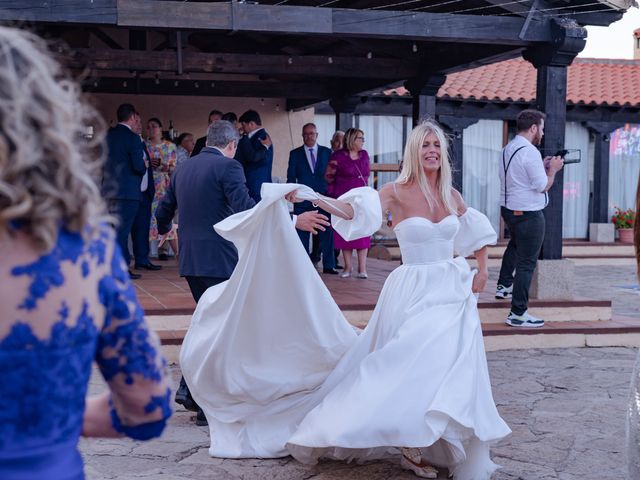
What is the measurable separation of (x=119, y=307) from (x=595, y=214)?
65.3 ft

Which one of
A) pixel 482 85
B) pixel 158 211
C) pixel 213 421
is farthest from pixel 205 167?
pixel 482 85

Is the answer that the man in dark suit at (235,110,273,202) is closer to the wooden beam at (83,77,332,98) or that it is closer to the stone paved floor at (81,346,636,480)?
the stone paved floor at (81,346,636,480)

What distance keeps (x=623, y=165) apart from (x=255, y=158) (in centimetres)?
1386

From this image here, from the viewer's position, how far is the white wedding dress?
4594 mm

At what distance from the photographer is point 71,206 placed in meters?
1.36

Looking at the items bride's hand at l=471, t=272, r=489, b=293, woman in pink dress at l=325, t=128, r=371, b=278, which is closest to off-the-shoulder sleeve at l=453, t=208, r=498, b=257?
bride's hand at l=471, t=272, r=489, b=293

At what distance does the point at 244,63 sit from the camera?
11531 mm

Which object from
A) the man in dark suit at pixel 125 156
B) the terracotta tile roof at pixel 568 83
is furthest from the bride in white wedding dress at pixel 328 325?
the terracotta tile roof at pixel 568 83

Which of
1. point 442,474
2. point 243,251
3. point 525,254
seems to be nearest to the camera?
point 442,474

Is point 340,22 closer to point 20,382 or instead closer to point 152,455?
point 152,455

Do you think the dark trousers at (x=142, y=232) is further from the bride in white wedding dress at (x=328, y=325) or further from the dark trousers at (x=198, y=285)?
the bride in white wedding dress at (x=328, y=325)

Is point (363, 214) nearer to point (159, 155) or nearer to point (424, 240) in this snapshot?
point (424, 240)

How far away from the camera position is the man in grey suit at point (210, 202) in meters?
5.48

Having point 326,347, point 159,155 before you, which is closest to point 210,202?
point 326,347
